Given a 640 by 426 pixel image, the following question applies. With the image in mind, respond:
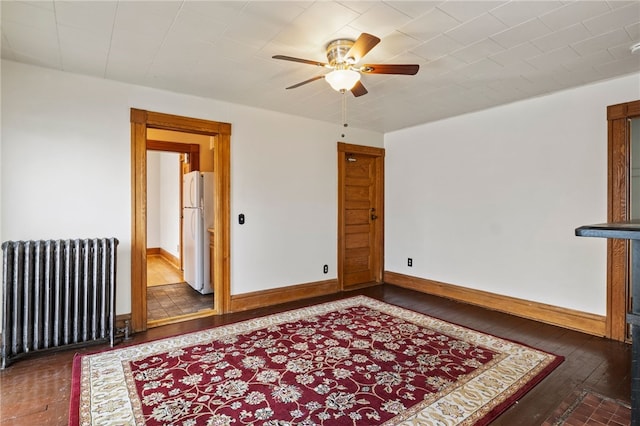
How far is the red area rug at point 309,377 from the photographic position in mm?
1912

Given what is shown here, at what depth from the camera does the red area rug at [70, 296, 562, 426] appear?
191cm

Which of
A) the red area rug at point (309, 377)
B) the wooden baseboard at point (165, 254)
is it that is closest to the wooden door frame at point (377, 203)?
the red area rug at point (309, 377)

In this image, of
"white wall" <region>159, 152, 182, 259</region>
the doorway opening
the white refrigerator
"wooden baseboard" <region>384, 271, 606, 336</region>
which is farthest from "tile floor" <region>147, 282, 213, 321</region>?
"wooden baseboard" <region>384, 271, 606, 336</region>

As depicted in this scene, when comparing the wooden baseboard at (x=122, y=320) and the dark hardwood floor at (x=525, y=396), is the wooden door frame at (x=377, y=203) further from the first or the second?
the wooden baseboard at (x=122, y=320)

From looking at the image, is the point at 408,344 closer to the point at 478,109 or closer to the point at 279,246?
the point at 279,246

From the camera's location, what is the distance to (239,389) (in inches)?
85.3

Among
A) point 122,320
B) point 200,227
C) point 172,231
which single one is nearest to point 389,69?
point 122,320

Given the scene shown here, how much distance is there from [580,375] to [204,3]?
361 cm

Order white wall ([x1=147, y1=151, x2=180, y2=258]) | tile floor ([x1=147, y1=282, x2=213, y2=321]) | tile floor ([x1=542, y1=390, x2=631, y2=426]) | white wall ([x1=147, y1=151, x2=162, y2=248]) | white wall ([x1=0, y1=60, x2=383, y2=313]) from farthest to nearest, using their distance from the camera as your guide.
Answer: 1. white wall ([x1=147, y1=151, x2=162, y2=248])
2. white wall ([x1=147, y1=151, x2=180, y2=258])
3. tile floor ([x1=147, y1=282, x2=213, y2=321])
4. white wall ([x1=0, y1=60, x2=383, y2=313])
5. tile floor ([x1=542, y1=390, x2=631, y2=426])

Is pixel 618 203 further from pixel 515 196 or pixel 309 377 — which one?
pixel 309 377

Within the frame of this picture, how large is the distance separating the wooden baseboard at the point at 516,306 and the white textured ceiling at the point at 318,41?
2.18m

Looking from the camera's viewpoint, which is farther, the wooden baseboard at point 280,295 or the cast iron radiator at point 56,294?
the wooden baseboard at point 280,295

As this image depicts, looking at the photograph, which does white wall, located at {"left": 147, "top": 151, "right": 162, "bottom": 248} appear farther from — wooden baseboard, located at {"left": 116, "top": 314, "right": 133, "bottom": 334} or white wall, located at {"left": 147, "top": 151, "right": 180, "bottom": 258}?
wooden baseboard, located at {"left": 116, "top": 314, "right": 133, "bottom": 334}

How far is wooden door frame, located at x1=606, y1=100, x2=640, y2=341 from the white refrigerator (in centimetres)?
469
